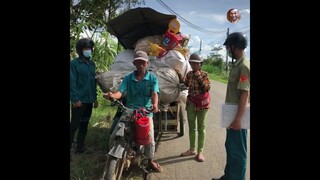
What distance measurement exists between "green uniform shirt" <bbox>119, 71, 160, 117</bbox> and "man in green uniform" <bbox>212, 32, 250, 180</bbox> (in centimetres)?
85

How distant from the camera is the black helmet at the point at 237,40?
2838mm

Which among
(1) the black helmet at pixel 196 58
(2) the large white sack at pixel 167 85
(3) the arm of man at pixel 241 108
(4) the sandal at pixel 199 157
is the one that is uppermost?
(1) the black helmet at pixel 196 58

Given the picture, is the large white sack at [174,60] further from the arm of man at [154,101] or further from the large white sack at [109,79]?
the arm of man at [154,101]

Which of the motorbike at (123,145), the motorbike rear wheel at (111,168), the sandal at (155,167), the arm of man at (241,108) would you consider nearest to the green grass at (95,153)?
the sandal at (155,167)

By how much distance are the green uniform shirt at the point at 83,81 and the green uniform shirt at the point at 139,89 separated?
31.1 inches

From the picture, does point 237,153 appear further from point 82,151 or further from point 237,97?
point 82,151

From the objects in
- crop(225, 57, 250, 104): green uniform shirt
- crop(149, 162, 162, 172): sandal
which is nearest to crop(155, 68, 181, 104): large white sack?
crop(149, 162, 162, 172): sandal

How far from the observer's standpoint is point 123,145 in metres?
3.10

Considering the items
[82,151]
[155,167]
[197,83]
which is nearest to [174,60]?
[197,83]

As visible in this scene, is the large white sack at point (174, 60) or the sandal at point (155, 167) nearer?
the sandal at point (155, 167)

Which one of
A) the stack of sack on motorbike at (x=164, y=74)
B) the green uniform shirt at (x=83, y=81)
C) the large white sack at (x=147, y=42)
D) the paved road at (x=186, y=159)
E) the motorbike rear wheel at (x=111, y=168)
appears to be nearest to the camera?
the motorbike rear wheel at (x=111, y=168)
